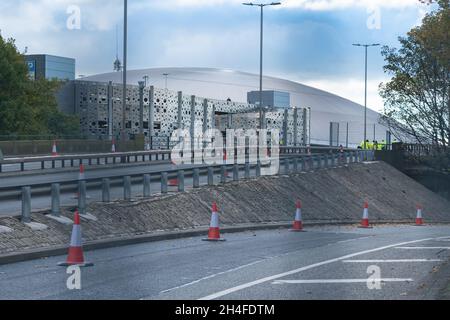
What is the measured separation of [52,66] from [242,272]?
275 feet

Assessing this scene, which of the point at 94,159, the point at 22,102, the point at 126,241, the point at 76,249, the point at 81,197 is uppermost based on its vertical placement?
the point at 22,102

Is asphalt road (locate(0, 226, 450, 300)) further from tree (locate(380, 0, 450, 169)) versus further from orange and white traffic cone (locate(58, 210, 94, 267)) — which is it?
tree (locate(380, 0, 450, 169))

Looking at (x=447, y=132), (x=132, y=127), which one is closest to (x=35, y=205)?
(x=447, y=132)

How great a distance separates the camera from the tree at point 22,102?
61906 mm

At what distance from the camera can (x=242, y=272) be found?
46.8ft

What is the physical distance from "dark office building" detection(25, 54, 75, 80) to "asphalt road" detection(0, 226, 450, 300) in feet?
247

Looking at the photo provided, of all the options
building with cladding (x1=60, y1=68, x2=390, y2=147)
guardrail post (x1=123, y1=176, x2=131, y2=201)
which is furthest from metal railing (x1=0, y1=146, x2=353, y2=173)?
guardrail post (x1=123, y1=176, x2=131, y2=201)

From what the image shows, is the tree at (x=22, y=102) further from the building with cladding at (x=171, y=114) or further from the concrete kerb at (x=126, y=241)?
the concrete kerb at (x=126, y=241)

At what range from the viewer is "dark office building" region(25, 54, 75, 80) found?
303ft

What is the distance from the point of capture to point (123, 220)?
69.1 feet

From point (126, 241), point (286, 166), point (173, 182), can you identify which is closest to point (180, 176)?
point (173, 182)

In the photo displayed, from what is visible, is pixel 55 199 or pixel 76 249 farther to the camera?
pixel 55 199

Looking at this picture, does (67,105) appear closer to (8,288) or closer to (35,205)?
(35,205)

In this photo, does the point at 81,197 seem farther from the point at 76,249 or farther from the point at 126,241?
the point at 76,249
